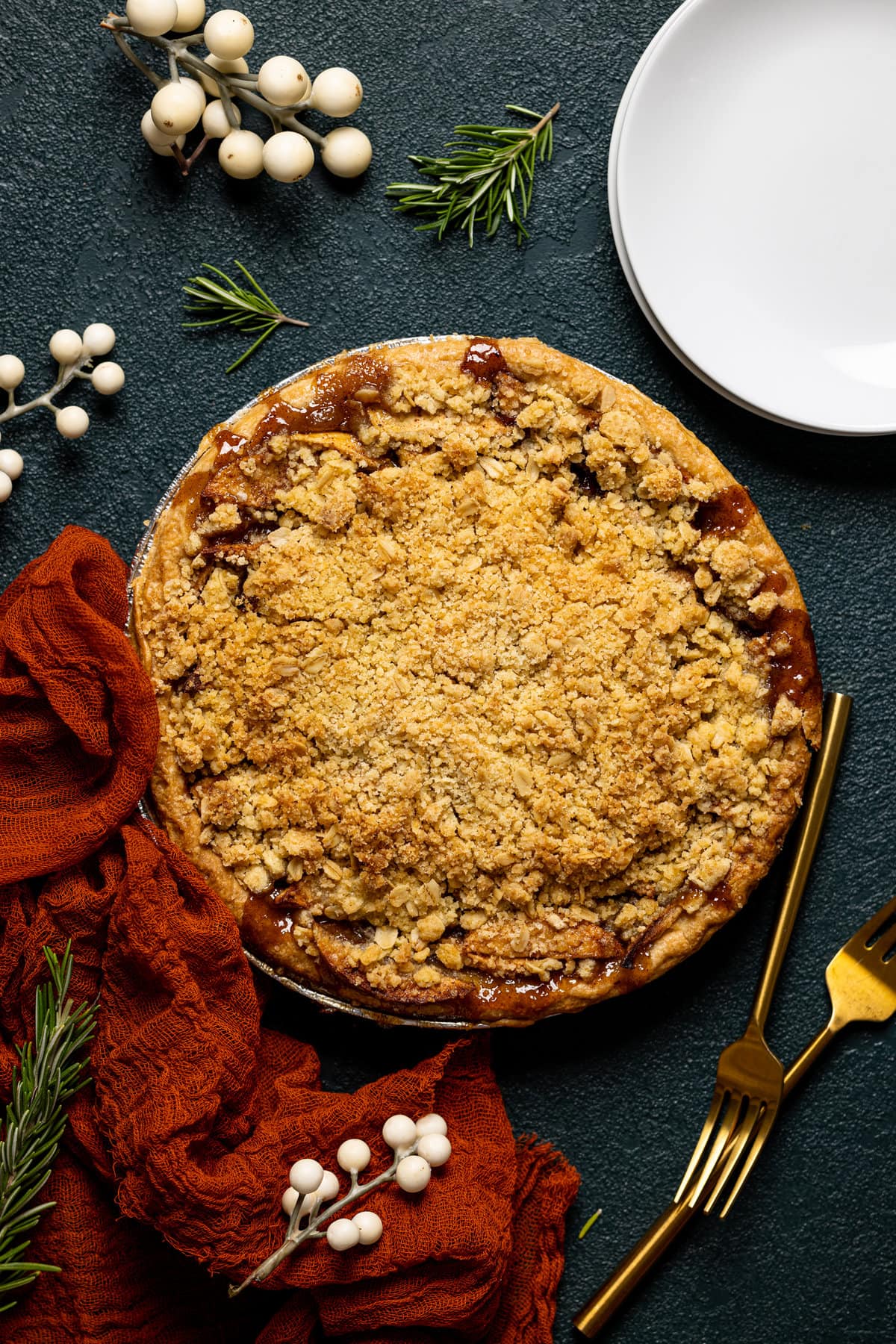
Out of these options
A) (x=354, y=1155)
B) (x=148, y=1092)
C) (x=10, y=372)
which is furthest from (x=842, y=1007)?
(x=10, y=372)

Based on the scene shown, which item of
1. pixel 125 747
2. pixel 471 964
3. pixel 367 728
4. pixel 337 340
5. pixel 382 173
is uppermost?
pixel 382 173

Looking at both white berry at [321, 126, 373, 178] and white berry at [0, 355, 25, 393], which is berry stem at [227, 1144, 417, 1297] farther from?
white berry at [321, 126, 373, 178]

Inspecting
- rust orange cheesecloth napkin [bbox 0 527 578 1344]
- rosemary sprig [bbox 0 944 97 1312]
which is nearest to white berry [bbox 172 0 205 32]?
rust orange cheesecloth napkin [bbox 0 527 578 1344]

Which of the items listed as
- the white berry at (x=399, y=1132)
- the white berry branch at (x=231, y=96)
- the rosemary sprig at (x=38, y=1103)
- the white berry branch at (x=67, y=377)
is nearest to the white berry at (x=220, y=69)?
the white berry branch at (x=231, y=96)

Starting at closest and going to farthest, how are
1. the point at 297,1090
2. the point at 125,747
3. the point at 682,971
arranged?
the point at 125,747 < the point at 297,1090 < the point at 682,971

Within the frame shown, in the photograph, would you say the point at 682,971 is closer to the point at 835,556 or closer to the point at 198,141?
the point at 835,556

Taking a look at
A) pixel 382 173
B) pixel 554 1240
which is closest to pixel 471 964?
pixel 554 1240
